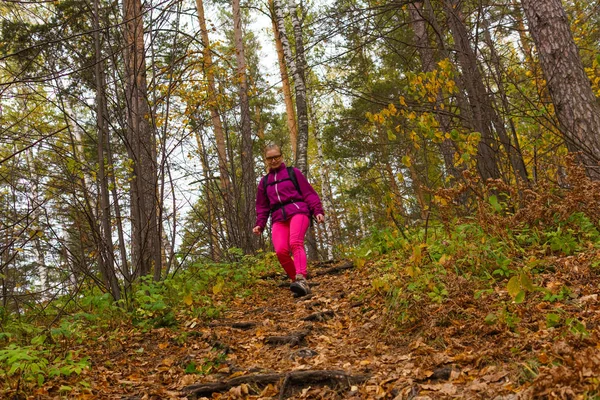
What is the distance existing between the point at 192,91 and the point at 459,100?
6.84 meters

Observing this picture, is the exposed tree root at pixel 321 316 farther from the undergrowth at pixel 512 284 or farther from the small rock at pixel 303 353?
the small rock at pixel 303 353

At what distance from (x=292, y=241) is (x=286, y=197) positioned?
615 mm

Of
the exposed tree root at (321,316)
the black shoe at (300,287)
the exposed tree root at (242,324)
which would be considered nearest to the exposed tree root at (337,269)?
the black shoe at (300,287)

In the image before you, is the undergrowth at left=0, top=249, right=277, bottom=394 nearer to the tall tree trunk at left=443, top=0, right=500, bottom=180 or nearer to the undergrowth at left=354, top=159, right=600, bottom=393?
the undergrowth at left=354, top=159, right=600, bottom=393

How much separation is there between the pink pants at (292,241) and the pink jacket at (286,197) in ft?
0.31

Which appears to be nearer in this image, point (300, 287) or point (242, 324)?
point (242, 324)

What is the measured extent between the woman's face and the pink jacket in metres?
0.09

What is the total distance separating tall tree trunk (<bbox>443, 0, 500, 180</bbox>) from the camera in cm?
547

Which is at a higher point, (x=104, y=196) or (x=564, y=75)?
(x=564, y=75)

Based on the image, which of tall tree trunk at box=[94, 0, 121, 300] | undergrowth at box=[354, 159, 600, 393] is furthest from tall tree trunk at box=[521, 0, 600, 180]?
tall tree trunk at box=[94, 0, 121, 300]

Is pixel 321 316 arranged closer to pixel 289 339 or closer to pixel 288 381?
pixel 289 339

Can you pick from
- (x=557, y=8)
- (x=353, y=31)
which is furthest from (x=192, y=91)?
(x=557, y=8)

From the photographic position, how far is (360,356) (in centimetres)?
348

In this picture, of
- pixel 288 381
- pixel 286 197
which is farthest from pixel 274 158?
pixel 288 381
